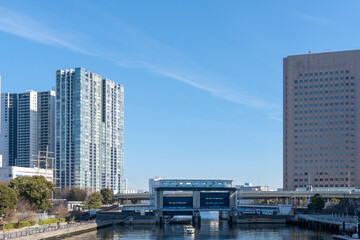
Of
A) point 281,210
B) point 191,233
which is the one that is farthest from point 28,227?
point 281,210

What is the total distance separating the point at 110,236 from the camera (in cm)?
13775

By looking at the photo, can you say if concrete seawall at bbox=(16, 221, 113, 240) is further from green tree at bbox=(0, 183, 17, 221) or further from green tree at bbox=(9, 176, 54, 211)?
green tree at bbox=(9, 176, 54, 211)

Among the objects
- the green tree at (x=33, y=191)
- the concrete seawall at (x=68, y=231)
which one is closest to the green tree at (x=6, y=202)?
the concrete seawall at (x=68, y=231)

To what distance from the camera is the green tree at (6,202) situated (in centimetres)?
11781

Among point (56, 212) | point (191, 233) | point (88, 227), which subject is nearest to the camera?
point (191, 233)

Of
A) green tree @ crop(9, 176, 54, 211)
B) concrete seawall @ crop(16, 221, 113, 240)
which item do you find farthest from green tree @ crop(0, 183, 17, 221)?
green tree @ crop(9, 176, 54, 211)

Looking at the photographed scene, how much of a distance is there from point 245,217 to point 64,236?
274 feet

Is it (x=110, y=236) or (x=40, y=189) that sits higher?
(x=40, y=189)

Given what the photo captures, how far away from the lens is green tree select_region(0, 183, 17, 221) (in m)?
118

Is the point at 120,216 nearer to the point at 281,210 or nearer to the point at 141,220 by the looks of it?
the point at 141,220

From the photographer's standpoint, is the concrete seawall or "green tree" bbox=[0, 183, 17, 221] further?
"green tree" bbox=[0, 183, 17, 221]

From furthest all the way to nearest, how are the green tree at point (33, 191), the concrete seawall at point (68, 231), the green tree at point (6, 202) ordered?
1. the green tree at point (33, 191)
2. the green tree at point (6, 202)
3. the concrete seawall at point (68, 231)

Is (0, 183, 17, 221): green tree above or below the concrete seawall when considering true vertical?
above

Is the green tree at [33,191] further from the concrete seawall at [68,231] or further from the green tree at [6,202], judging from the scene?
the green tree at [6,202]
